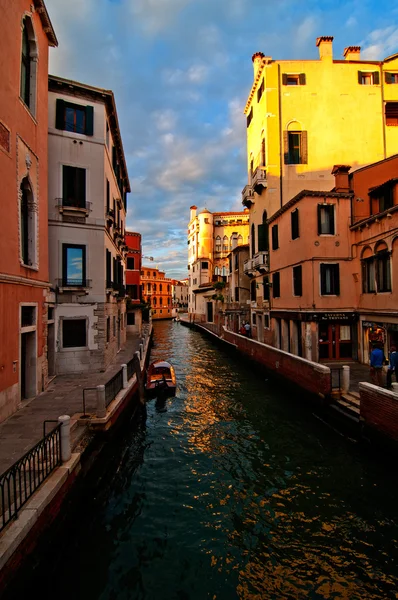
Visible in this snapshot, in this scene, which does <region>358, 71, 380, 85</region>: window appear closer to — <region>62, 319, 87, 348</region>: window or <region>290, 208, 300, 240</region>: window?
<region>290, 208, 300, 240</region>: window

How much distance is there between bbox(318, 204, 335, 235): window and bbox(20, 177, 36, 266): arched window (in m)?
12.6

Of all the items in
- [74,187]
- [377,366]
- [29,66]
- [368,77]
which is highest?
[368,77]

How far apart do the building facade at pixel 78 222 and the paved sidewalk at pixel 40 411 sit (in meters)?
1.71

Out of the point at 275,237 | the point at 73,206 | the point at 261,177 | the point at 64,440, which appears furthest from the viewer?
the point at 261,177

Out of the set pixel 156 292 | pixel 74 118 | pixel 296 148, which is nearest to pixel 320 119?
pixel 296 148

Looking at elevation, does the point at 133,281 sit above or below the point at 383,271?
above

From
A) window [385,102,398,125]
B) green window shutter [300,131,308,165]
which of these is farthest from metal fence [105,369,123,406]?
window [385,102,398,125]

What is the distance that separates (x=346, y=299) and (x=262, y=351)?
5.61 metres

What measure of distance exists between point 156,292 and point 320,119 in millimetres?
58278

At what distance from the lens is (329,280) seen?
54.3 ft

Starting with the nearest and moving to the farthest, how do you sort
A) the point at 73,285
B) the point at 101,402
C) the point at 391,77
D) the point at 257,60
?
the point at 101,402
the point at 73,285
the point at 391,77
the point at 257,60

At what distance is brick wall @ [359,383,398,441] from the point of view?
27.2ft

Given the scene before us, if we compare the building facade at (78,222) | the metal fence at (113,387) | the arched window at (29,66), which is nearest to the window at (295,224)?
the building facade at (78,222)

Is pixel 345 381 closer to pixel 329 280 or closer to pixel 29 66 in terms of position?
pixel 329 280
